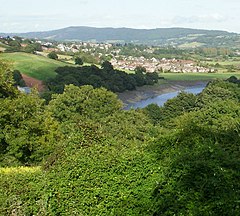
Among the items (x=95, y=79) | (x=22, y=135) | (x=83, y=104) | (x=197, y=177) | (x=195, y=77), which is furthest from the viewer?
(x=195, y=77)

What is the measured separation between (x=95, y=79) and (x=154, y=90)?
22809 mm

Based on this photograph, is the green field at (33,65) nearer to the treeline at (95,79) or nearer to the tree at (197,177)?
the treeline at (95,79)

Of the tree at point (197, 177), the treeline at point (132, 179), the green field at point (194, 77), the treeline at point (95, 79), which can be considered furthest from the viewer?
the green field at point (194, 77)

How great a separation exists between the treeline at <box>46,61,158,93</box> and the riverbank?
1.38 metres

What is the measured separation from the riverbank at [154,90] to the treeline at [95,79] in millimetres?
1377

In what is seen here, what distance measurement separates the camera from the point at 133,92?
88.3m

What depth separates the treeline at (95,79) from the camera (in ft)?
244

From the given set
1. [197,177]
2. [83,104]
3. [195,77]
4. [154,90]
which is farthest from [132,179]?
[195,77]

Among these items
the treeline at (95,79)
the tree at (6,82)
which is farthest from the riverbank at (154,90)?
the tree at (6,82)

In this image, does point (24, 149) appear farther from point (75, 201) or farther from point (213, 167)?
point (213, 167)

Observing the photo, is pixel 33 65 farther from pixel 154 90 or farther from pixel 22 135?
pixel 22 135

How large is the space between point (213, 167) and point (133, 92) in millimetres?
77911

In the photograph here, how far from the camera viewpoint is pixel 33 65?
95.7 metres

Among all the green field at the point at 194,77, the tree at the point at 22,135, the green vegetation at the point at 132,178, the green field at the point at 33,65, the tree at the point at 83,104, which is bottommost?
the green field at the point at 194,77
